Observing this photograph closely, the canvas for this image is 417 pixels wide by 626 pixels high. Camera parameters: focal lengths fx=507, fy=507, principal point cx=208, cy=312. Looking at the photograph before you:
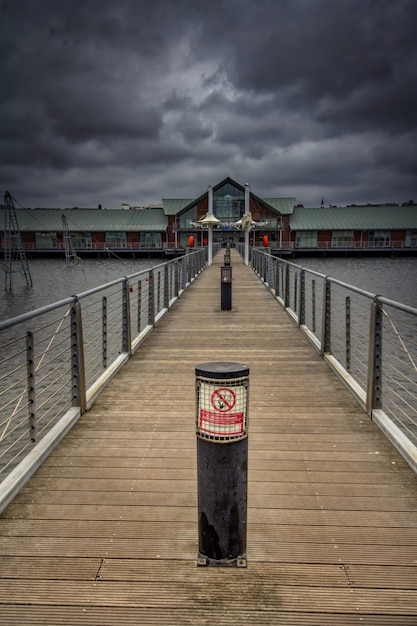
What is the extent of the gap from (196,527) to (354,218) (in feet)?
248

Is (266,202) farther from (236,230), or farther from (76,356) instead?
(76,356)

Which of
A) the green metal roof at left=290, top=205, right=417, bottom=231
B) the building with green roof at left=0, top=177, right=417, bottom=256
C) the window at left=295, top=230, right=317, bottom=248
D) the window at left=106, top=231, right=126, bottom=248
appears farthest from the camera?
the window at left=106, top=231, right=126, bottom=248

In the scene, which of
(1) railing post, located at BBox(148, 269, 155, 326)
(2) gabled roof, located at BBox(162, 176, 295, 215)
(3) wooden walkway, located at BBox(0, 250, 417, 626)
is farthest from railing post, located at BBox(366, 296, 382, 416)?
(2) gabled roof, located at BBox(162, 176, 295, 215)

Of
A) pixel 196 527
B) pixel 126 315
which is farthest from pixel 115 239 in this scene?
pixel 196 527

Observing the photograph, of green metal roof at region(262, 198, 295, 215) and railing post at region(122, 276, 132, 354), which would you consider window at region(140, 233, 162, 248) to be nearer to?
green metal roof at region(262, 198, 295, 215)

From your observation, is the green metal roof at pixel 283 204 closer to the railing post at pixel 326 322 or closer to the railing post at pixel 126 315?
the railing post at pixel 326 322

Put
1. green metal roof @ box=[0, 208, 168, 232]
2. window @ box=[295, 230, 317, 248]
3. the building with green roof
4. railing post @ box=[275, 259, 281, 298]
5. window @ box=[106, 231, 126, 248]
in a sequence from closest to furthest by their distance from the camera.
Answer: railing post @ box=[275, 259, 281, 298] → the building with green roof → window @ box=[295, 230, 317, 248] → window @ box=[106, 231, 126, 248] → green metal roof @ box=[0, 208, 168, 232]

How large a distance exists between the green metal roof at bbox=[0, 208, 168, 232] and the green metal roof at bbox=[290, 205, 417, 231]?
65.6 ft

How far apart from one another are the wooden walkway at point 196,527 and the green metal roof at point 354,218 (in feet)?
223

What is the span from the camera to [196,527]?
314cm

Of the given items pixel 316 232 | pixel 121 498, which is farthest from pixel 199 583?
pixel 316 232

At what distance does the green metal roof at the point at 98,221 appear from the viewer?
240 feet

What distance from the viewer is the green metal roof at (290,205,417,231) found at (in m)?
72.1

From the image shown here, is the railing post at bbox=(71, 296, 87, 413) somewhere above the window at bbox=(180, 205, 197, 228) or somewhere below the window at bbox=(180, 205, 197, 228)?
below
